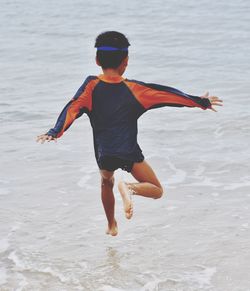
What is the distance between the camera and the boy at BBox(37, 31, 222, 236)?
5141 millimetres

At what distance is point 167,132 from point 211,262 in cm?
483

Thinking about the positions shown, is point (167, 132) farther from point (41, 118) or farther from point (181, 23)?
point (181, 23)

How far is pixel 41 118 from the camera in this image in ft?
37.2

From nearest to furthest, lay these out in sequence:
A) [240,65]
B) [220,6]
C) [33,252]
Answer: [33,252]
[240,65]
[220,6]

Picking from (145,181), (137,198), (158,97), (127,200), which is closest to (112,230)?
(145,181)

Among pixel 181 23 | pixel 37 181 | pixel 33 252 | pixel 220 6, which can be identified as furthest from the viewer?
pixel 220 6

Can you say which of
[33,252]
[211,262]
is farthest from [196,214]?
[33,252]

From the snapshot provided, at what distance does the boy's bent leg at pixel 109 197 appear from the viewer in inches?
219

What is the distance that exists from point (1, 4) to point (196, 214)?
2541cm

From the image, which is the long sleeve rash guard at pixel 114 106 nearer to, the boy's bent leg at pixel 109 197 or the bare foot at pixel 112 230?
the boy's bent leg at pixel 109 197

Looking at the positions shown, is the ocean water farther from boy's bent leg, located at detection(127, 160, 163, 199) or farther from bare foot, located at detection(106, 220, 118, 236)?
boy's bent leg, located at detection(127, 160, 163, 199)

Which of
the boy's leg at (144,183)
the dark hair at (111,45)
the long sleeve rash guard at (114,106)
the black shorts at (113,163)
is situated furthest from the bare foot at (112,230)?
the dark hair at (111,45)

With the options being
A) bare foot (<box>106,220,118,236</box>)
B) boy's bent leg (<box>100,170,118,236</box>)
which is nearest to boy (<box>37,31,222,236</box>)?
boy's bent leg (<box>100,170,118,236</box>)

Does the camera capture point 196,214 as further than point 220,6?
No
